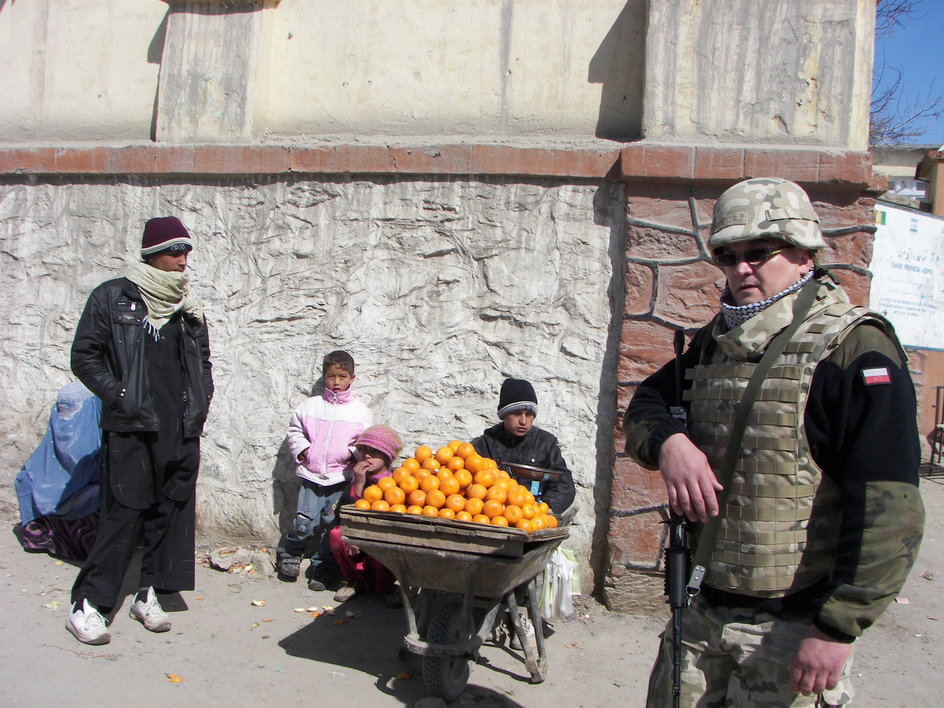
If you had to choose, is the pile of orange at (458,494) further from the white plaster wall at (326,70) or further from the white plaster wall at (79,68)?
the white plaster wall at (79,68)

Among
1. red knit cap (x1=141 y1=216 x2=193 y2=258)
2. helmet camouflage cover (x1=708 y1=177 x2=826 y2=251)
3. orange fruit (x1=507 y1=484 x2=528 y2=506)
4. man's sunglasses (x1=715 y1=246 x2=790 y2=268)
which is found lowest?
orange fruit (x1=507 y1=484 x2=528 y2=506)

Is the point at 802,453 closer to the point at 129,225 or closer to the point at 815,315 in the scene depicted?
the point at 815,315

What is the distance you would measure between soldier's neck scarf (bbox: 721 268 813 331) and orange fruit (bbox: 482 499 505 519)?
5.37ft

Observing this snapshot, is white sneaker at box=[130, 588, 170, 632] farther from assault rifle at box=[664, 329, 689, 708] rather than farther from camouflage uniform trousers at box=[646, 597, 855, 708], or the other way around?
assault rifle at box=[664, 329, 689, 708]

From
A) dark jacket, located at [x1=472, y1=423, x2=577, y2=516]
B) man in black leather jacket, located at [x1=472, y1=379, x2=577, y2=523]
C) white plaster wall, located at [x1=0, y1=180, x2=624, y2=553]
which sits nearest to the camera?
dark jacket, located at [x1=472, y1=423, x2=577, y2=516]

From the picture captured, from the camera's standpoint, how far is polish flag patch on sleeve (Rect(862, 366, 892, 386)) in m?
1.87

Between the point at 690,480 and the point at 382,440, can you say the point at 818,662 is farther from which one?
Result: the point at 382,440

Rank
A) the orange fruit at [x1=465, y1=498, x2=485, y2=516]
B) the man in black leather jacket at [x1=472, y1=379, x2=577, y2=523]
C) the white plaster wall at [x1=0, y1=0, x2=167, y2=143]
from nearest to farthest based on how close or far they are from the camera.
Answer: the orange fruit at [x1=465, y1=498, x2=485, y2=516], the man in black leather jacket at [x1=472, y1=379, x2=577, y2=523], the white plaster wall at [x1=0, y1=0, x2=167, y2=143]

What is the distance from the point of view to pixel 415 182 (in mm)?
5020

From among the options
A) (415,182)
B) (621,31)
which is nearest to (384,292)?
(415,182)

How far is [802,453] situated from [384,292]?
340 cm

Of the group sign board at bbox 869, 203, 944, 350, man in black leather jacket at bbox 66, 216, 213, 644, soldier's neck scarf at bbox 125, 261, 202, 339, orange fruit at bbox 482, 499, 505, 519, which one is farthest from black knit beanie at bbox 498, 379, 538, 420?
sign board at bbox 869, 203, 944, 350

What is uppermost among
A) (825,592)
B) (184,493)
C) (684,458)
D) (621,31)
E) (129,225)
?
(621,31)

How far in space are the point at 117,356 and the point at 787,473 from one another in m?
3.23
